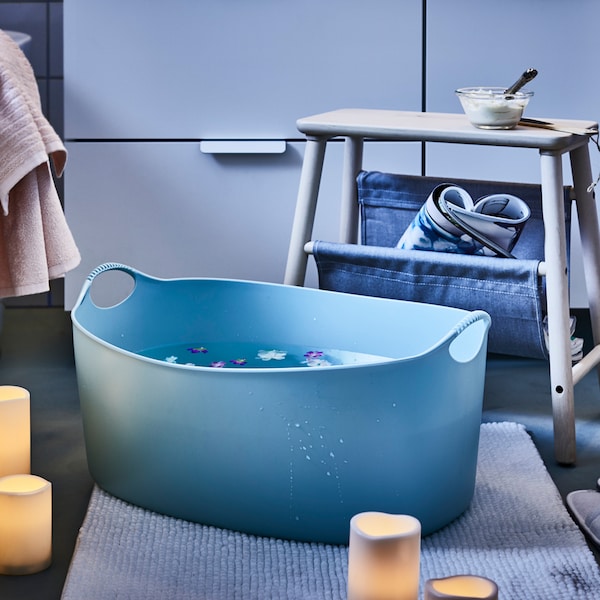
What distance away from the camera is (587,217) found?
160cm

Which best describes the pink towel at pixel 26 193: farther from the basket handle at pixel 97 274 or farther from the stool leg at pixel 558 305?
the stool leg at pixel 558 305

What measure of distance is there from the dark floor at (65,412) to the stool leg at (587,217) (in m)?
0.19

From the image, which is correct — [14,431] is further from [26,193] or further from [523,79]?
[523,79]

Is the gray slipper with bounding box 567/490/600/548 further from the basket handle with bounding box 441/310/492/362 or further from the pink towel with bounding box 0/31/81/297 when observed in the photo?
the pink towel with bounding box 0/31/81/297

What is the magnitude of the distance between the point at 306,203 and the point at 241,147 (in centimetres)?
34

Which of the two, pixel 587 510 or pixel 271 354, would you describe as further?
pixel 271 354

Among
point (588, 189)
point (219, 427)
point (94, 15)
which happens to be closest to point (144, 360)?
point (219, 427)

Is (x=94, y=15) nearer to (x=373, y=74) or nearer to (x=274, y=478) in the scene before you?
(x=373, y=74)

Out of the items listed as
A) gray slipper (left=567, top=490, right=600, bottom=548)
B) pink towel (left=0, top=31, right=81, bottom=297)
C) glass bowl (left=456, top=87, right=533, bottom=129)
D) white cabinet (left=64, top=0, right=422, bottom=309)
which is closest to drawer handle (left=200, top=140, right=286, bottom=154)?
white cabinet (left=64, top=0, right=422, bottom=309)

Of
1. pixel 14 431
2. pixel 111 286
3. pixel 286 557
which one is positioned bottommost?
pixel 286 557

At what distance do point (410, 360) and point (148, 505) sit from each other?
394 millimetres

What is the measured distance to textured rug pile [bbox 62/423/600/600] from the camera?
114cm

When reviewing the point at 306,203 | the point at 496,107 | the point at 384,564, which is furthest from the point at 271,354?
the point at 384,564

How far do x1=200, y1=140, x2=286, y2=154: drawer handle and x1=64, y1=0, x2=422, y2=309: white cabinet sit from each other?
0.01 metres
